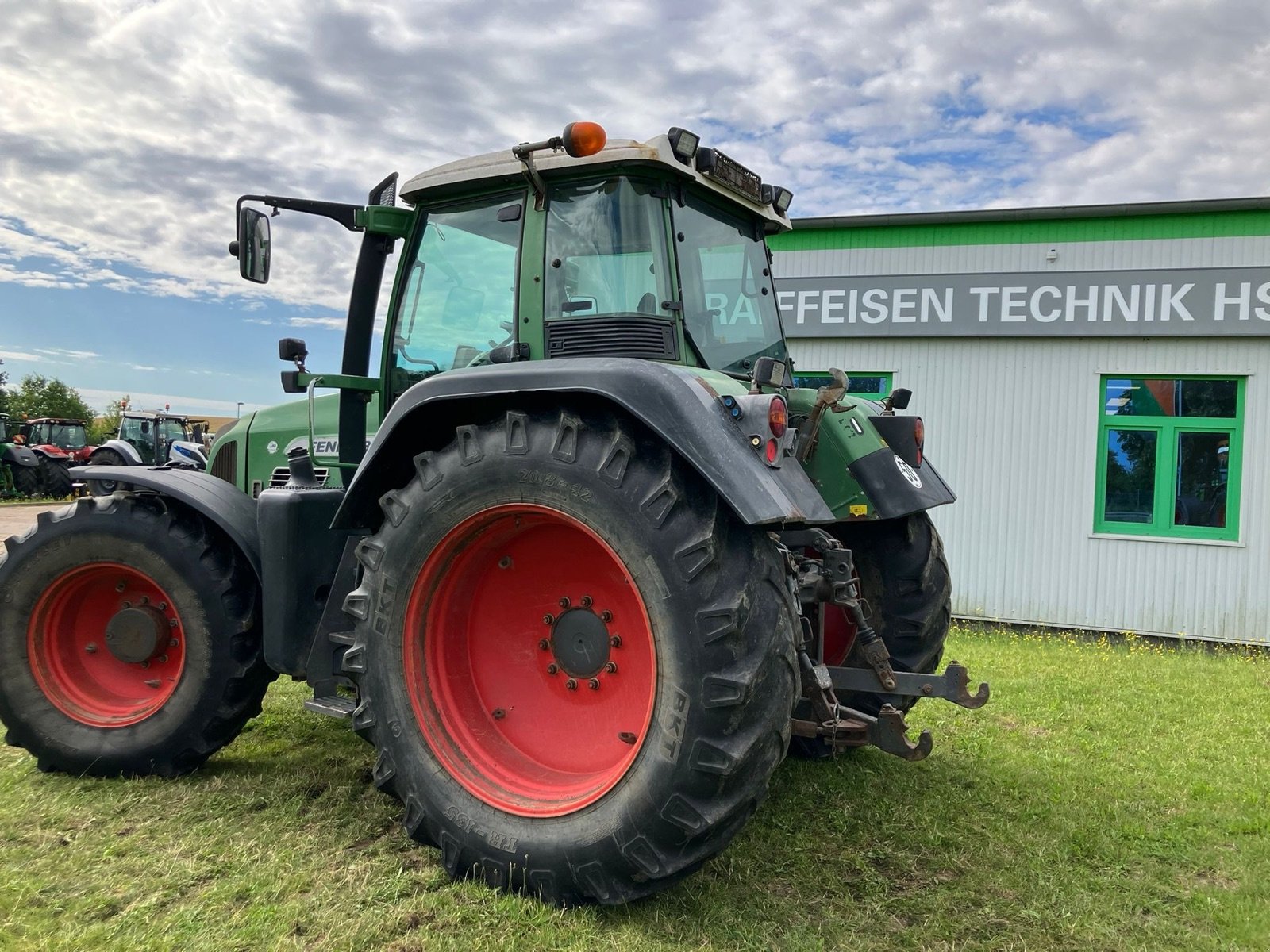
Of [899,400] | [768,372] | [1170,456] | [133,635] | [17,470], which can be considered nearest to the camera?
[768,372]

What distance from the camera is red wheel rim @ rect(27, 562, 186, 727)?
3.80m

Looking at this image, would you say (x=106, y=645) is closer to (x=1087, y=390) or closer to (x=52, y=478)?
(x=1087, y=390)

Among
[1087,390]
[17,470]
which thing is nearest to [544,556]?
[1087,390]

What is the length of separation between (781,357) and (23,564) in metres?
3.32

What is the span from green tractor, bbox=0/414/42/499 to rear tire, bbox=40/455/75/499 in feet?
0.39

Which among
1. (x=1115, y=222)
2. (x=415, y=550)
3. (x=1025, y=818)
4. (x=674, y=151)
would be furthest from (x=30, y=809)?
(x=1115, y=222)

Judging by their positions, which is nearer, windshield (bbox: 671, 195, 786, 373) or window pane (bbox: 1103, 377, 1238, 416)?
windshield (bbox: 671, 195, 786, 373)

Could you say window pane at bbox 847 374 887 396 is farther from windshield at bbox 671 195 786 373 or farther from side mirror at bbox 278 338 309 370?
side mirror at bbox 278 338 309 370

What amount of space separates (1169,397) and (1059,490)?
1.37 metres

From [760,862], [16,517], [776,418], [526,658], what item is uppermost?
[776,418]

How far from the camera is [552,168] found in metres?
3.35

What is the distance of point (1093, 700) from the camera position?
6.01 metres

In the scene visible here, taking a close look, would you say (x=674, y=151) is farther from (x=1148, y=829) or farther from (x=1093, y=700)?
(x=1093, y=700)

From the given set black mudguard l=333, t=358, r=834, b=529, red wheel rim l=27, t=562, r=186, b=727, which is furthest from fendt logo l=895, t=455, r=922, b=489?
red wheel rim l=27, t=562, r=186, b=727
